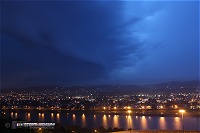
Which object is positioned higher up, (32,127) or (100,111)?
(32,127)

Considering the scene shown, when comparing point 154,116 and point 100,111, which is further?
point 100,111

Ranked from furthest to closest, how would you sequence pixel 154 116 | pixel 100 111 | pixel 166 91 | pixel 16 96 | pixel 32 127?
pixel 16 96, pixel 166 91, pixel 100 111, pixel 154 116, pixel 32 127

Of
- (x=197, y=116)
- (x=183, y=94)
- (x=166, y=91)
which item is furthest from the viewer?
(x=166, y=91)

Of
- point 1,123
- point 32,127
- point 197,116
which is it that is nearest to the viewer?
point 1,123

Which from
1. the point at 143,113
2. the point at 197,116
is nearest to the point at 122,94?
the point at 143,113

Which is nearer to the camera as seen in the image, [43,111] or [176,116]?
[176,116]

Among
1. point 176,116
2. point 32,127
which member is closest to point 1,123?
point 32,127

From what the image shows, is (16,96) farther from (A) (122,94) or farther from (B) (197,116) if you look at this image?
(B) (197,116)

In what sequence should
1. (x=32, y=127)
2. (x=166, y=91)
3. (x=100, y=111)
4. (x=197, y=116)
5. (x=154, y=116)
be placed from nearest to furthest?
(x=32, y=127) → (x=197, y=116) → (x=154, y=116) → (x=100, y=111) → (x=166, y=91)

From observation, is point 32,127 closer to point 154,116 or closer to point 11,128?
point 11,128
